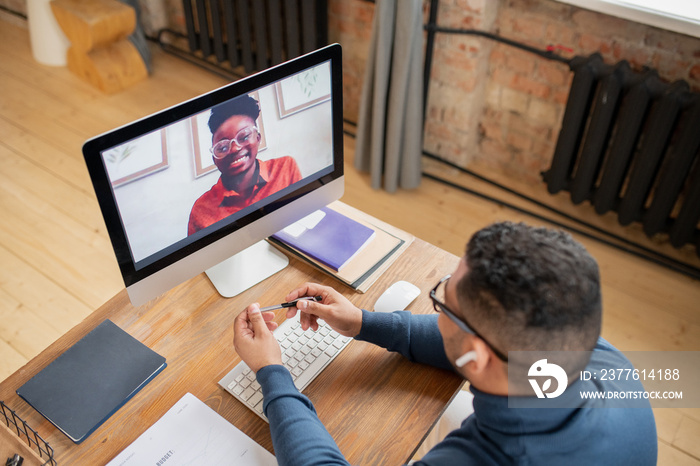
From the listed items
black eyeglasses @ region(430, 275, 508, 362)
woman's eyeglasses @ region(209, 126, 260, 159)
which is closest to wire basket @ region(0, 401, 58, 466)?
woman's eyeglasses @ region(209, 126, 260, 159)

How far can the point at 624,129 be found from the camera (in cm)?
221

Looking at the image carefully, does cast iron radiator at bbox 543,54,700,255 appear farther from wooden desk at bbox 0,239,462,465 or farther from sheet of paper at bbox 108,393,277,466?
sheet of paper at bbox 108,393,277,466

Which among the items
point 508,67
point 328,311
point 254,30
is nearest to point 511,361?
point 328,311

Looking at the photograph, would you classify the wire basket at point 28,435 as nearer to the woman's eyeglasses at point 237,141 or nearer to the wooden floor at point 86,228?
the woman's eyeglasses at point 237,141

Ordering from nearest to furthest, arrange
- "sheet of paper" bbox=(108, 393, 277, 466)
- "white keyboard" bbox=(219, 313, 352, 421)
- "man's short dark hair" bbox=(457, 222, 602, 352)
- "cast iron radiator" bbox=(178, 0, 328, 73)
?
"man's short dark hair" bbox=(457, 222, 602, 352) < "sheet of paper" bbox=(108, 393, 277, 466) < "white keyboard" bbox=(219, 313, 352, 421) < "cast iron radiator" bbox=(178, 0, 328, 73)

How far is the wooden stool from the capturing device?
3207 millimetres

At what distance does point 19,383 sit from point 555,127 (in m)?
2.21

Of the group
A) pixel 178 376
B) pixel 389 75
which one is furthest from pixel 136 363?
pixel 389 75

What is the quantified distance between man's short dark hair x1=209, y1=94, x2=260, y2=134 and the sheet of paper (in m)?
0.55

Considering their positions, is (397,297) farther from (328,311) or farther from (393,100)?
(393,100)

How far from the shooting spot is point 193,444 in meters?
1.09

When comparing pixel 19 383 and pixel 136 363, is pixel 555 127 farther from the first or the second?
pixel 19 383

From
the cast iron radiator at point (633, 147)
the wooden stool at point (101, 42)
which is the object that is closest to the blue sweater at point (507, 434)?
the cast iron radiator at point (633, 147)

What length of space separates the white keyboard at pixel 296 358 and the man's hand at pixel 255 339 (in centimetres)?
5
